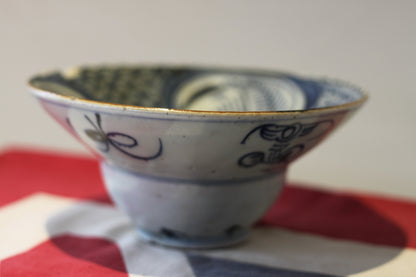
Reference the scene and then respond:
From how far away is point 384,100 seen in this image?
704 mm

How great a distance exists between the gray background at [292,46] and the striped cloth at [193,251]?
12 centimetres

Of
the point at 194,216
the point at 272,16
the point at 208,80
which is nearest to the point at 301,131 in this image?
the point at 194,216

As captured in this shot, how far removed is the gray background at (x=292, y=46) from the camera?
69cm

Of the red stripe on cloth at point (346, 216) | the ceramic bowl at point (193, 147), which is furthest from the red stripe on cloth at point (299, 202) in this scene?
the ceramic bowl at point (193, 147)

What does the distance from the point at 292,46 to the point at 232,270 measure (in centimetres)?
39

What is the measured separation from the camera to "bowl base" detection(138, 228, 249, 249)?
462 mm

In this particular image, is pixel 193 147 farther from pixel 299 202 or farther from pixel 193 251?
pixel 299 202

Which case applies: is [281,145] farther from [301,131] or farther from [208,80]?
[208,80]

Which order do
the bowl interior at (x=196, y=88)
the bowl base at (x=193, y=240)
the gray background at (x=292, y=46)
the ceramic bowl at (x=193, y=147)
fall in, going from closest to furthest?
the ceramic bowl at (x=193, y=147), the bowl base at (x=193, y=240), the bowl interior at (x=196, y=88), the gray background at (x=292, y=46)

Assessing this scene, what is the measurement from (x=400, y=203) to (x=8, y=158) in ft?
1.73

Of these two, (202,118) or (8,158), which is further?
(8,158)

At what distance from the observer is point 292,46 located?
2.37ft

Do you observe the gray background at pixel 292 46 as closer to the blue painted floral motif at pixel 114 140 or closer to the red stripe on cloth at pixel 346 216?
the red stripe on cloth at pixel 346 216

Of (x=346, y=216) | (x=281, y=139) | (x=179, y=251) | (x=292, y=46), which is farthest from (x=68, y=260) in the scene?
(x=292, y=46)
